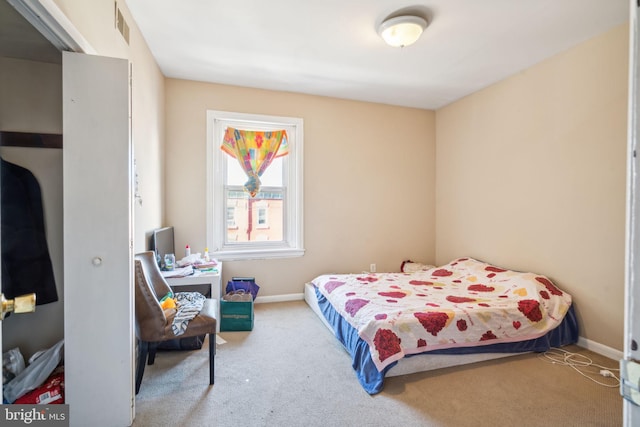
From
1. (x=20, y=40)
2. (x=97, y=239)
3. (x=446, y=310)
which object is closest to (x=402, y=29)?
(x=446, y=310)

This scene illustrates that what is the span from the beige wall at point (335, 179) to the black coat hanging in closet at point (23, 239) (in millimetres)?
1648

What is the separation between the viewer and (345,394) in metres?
1.97

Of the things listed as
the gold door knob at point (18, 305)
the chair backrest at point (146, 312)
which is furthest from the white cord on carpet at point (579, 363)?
the gold door knob at point (18, 305)

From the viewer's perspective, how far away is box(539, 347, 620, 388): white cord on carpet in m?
2.16

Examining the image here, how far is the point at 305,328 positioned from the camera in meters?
2.99

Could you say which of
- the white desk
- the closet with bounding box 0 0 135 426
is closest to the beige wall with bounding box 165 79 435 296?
the white desk

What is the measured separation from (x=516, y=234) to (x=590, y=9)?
6.58ft

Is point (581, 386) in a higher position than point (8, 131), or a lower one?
lower

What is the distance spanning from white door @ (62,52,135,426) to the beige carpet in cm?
36

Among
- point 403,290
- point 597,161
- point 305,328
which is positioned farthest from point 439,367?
point 597,161

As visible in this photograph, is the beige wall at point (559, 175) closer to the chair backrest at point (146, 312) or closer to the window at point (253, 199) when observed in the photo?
the window at point (253, 199)

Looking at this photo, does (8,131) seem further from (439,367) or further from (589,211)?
(589,211)

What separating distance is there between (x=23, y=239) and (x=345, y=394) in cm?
214

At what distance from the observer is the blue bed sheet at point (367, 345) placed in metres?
2.05
